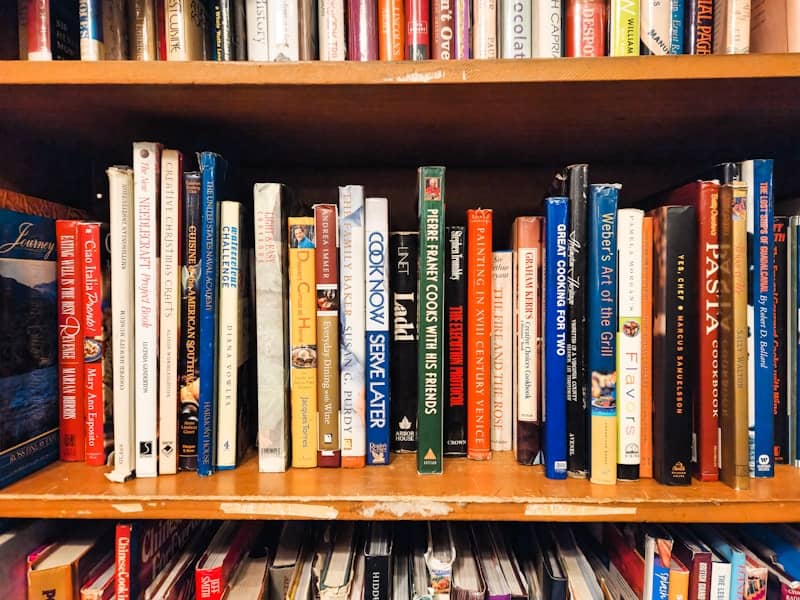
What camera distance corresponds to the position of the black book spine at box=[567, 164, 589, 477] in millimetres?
543

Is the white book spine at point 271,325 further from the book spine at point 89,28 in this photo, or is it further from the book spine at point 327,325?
the book spine at point 89,28

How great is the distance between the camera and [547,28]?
566 millimetres

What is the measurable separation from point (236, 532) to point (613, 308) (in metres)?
0.54

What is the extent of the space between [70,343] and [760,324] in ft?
2.60

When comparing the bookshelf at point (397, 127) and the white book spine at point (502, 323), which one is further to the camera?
the white book spine at point (502, 323)

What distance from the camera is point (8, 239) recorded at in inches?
21.3

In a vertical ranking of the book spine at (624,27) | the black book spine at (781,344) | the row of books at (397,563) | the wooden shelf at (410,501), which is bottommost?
the row of books at (397,563)

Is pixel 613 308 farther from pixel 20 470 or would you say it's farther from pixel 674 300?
pixel 20 470

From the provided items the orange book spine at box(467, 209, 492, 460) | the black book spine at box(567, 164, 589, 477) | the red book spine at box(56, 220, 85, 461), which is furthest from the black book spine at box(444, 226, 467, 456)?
the red book spine at box(56, 220, 85, 461)

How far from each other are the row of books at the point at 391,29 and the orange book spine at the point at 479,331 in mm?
213

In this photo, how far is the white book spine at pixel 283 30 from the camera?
0.57 m

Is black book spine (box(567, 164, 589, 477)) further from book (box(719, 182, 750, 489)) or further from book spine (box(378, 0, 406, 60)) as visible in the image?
book spine (box(378, 0, 406, 60))

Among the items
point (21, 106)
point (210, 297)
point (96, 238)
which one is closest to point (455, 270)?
point (210, 297)

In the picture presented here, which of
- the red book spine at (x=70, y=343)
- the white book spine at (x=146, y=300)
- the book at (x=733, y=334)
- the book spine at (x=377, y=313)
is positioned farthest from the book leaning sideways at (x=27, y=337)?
the book at (x=733, y=334)
